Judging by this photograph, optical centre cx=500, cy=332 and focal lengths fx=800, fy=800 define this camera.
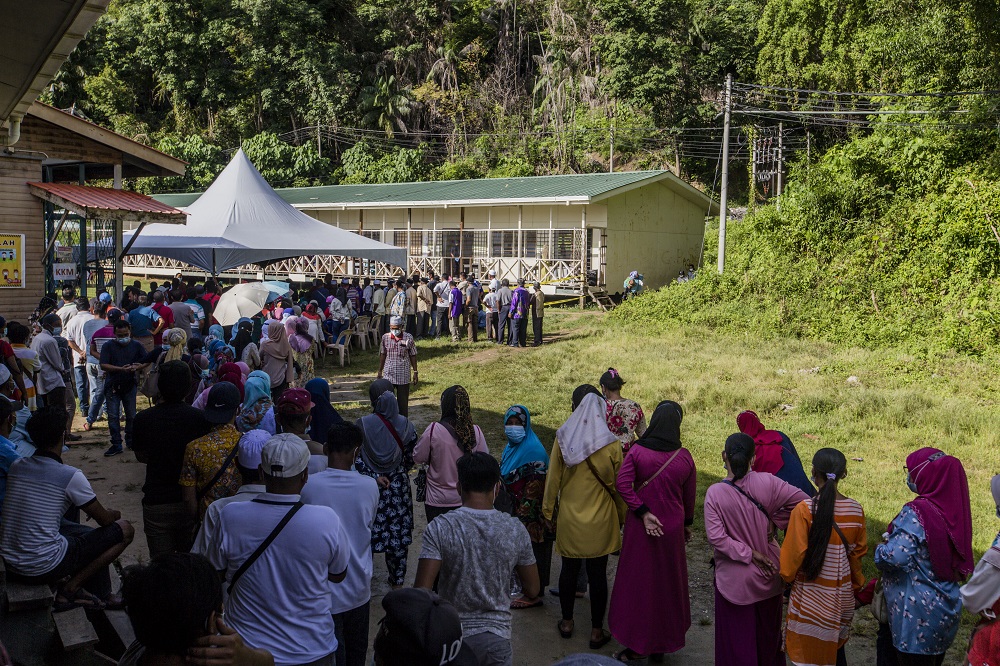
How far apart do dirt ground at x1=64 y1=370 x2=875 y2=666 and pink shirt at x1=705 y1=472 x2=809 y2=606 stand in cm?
61

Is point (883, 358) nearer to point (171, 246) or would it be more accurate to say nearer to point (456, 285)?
point (456, 285)

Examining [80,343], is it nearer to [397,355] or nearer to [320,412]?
[397,355]

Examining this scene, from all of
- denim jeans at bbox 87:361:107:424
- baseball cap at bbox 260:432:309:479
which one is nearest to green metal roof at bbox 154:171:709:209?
denim jeans at bbox 87:361:107:424

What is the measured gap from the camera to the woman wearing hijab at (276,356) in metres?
9.08

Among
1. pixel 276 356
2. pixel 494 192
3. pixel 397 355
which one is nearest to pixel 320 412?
pixel 276 356

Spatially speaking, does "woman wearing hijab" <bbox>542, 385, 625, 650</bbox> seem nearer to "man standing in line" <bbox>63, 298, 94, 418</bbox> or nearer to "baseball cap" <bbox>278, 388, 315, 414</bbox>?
"baseball cap" <bbox>278, 388, 315, 414</bbox>

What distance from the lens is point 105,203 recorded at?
1175cm

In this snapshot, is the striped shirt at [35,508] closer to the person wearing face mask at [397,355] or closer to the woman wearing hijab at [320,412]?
the woman wearing hijab at [320,412]

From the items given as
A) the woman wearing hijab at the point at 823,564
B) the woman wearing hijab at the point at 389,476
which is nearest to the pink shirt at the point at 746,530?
the woman wearing hijab at the point at 823,564

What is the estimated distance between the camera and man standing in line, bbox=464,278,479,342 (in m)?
18.4

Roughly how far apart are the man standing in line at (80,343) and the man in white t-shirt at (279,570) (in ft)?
25.3

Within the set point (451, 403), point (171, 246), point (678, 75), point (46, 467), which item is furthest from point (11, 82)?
point (678, 75)

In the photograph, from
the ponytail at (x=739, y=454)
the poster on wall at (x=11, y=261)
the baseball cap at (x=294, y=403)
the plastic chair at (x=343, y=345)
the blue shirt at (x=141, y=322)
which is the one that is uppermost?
the poster on wall at (x=11, y=261)

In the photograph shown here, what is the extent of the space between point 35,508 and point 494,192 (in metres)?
23.9
